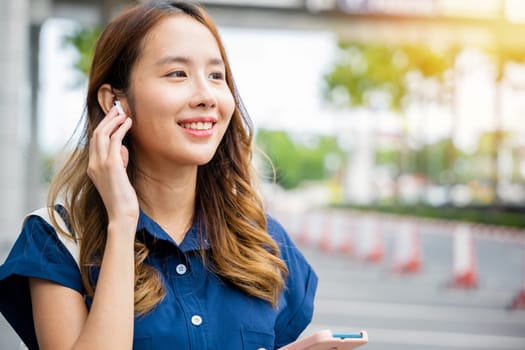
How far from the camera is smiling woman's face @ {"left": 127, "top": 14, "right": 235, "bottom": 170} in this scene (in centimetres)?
212

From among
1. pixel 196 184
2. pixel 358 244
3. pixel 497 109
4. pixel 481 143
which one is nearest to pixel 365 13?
pixel 358 244

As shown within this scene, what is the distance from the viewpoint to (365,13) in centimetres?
1956

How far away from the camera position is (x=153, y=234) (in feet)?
7.11

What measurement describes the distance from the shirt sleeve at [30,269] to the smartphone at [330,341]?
546mm

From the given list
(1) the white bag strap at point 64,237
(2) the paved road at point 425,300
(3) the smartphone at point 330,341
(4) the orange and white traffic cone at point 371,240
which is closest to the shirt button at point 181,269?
(1) the white bag strap at point 64,237

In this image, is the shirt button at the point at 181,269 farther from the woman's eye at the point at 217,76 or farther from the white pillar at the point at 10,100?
the white pillar at the point at 10,100

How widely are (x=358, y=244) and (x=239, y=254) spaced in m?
16.6

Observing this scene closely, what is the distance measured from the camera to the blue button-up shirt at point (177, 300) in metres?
2.02

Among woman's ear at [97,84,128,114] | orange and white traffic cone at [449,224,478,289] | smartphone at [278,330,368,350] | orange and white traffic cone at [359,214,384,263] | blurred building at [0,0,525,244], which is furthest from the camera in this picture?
blurred building at [0,0,525,244]

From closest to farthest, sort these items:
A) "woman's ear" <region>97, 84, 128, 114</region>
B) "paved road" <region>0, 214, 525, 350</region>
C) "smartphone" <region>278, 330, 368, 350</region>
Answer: "smartphone" <region>278, 330, 368, 350</region> < "woman's ear" <region>97, 84, 128, 114</region> < "paved road" <region>0, 214, 525, 350</region>

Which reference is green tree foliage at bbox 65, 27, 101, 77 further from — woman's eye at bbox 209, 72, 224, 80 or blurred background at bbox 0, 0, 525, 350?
woman's eye at bbox 209, 72, 224, 80

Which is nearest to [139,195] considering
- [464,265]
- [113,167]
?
[113,167]

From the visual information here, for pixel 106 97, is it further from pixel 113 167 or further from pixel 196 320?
pixel 196 320

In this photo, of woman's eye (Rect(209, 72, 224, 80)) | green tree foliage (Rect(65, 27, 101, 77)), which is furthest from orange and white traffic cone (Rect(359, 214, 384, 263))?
woman's eye (Rect(209, 72, 224, 80))
